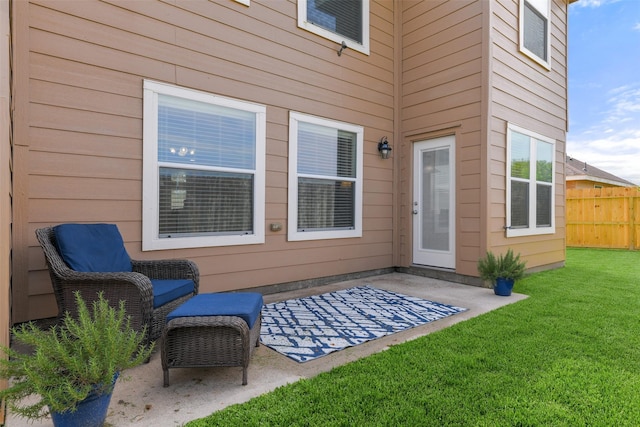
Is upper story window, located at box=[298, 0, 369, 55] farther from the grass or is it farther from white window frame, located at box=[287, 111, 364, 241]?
the grass

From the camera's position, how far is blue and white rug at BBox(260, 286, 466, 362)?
267 cm

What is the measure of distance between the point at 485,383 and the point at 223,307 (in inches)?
64.0

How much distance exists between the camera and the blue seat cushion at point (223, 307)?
2078mm

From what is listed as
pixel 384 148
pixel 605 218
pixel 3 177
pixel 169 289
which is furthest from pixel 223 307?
pixel 605 218

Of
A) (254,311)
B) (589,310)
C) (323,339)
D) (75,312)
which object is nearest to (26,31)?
(75,312)

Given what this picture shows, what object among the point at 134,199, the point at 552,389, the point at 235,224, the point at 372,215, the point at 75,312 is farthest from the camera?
the point at 372,215

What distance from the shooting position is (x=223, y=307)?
2182mm

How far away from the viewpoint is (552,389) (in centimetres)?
192

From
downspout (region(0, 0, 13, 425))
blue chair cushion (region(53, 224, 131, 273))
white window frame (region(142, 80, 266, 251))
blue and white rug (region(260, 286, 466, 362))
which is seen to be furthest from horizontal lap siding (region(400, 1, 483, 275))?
downspout (region(0, 0, 13, 425))

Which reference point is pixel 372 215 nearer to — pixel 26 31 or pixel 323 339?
pixel 323 339

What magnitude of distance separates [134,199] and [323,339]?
2213 millimetres

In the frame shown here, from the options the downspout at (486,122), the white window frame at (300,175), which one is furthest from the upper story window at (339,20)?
the downspout at (486,122)

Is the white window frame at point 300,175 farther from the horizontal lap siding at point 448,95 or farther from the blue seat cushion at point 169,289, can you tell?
the blue seat cushion at point 169,289

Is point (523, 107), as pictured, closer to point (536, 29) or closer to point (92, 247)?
point (536, 29)
